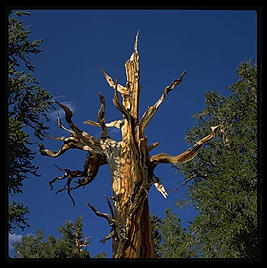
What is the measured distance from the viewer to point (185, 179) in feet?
31.4

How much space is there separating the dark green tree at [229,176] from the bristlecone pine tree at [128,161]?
2.23 meters

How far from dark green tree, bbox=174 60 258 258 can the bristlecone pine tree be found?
223 cm

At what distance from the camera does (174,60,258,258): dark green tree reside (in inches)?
302

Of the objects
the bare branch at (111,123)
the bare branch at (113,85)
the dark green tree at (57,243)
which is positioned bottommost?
the dark green tree at (57,243)

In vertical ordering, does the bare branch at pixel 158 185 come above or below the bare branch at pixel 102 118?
below

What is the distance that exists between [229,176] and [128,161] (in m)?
3.74

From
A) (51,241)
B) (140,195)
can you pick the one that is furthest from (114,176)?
(51,241)

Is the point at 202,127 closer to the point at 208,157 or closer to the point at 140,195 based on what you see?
the point at 208,157

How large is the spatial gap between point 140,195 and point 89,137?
1098mm

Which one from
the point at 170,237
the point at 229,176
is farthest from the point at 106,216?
the point at 170,237

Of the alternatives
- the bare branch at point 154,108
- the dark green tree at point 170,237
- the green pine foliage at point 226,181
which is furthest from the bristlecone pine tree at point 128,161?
the dark green tree at point 170,237

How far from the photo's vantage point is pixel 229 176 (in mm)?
7957

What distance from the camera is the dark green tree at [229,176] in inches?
302

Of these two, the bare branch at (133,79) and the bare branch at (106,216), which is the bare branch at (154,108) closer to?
the bare branch at (133,79)
